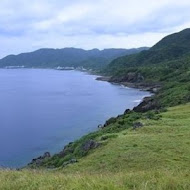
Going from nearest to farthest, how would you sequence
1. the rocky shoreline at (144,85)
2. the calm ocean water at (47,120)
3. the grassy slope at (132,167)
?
the grassy slope at (132,167) < the calm ocean water at (47,120) < the rocky shoreline at (144,85)

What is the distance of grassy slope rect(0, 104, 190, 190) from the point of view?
8094 millimetres

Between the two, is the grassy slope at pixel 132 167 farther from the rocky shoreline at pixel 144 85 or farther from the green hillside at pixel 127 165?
the rocky shoreline at pixel 144 85

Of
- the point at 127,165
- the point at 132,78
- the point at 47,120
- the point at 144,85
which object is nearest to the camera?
the point at 127,165

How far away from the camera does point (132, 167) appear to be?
2061 cm

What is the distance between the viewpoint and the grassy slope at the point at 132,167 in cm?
809

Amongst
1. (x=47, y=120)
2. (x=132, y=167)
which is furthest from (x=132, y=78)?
(x=132, y=167)

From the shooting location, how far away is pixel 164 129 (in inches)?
1264

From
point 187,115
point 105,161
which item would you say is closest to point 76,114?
point 187,115

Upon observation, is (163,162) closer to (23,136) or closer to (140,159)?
(140,159)

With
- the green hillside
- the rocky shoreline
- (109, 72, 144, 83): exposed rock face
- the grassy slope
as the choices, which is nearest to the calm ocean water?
the rocky shoreline

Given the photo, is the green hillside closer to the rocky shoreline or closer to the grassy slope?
the grassy slope

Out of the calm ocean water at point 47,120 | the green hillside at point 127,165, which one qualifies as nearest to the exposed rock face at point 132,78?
the calm ocean water at point 47,120

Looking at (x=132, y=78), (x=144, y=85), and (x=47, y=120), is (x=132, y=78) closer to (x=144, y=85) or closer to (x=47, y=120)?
(x=144, y=85)

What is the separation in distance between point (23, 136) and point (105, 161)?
45355 millimetres
